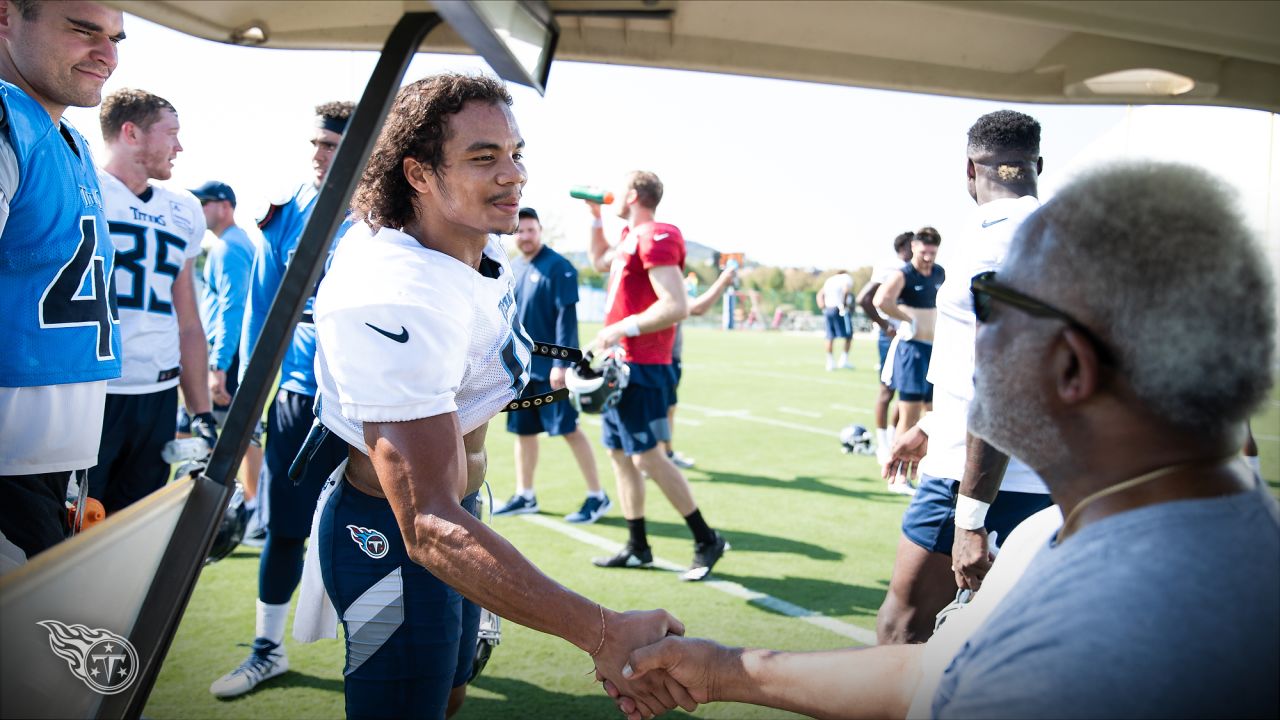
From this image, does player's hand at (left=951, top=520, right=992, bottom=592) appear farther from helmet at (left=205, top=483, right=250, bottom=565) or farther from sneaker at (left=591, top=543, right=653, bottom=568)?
sneaker at (left=591, top=543, right=653, bottom=568)

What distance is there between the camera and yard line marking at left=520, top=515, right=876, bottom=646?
177 inches

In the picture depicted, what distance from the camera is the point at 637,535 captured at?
18.1 ft

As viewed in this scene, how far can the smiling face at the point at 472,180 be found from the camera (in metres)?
2.21

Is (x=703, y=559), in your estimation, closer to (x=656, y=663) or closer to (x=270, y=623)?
(x=270, y=623)

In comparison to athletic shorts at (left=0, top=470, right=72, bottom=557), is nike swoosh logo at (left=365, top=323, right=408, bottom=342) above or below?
above

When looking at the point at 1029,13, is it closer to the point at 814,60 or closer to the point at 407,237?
the point at 814,60

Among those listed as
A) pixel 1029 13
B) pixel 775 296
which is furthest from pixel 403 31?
pixel 775 296

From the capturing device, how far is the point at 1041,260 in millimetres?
1259

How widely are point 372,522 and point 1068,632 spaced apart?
1.69 metres

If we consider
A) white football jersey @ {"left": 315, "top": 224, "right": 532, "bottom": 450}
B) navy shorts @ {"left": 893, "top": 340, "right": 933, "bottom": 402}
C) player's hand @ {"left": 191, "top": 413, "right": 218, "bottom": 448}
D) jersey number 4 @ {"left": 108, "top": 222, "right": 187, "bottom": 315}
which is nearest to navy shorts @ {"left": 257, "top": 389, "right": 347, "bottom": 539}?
player's hand @ {"left": 191, "top": 413, "right": 218, "bottom": 448}

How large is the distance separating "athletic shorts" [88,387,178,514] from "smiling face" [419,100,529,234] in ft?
9.04

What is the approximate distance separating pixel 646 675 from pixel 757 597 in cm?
314

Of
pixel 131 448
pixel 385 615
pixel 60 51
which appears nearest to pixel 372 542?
pixel 385 615

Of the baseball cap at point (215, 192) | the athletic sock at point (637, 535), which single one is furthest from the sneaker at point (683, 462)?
the baseball cap at point (215, 192)
